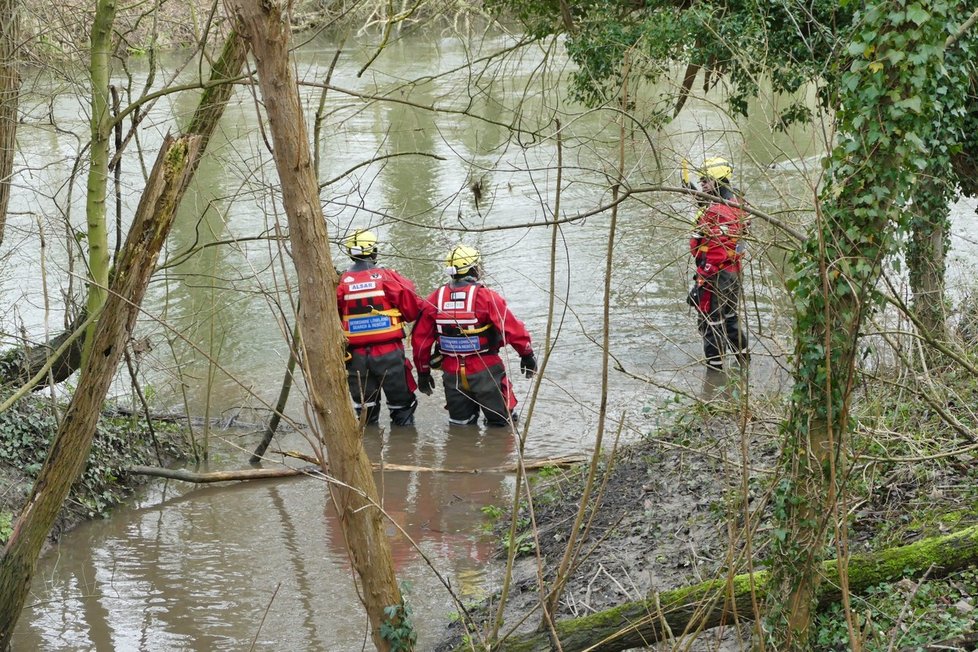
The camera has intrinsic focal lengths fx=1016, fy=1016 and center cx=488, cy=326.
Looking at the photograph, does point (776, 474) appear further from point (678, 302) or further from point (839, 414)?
point (678, 302)

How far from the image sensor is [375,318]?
30.2ft

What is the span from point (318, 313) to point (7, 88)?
4.79 meters

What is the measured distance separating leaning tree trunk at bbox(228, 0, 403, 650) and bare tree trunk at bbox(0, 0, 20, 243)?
424 centimetres

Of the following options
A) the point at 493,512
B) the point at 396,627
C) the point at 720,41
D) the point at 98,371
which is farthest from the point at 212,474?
the point at 720,41

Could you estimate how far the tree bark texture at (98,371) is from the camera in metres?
5.44

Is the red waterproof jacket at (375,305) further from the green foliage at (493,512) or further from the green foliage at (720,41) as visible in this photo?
the green foliage at (720,41)

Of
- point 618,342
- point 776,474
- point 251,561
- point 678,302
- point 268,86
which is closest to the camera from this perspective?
point 268,86

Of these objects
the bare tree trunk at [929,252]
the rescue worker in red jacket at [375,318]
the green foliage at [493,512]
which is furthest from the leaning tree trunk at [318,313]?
the bare tree trunk at [929,252]

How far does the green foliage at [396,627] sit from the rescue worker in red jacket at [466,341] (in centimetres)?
405

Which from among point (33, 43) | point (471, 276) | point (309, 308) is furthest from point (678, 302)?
point (309, 308)

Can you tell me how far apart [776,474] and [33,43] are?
6.67m

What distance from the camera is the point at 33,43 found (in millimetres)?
8008

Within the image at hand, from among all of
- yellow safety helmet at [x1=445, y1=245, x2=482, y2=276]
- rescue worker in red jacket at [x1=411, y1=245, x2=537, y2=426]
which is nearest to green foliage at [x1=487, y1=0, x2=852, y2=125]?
yellow safety helmet at [x1=445, y1=245, x2=482, y2=276]

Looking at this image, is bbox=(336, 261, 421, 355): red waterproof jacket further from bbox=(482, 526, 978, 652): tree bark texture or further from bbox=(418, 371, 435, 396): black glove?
bbox=(482, 526, 978, 652): tree bark texture
